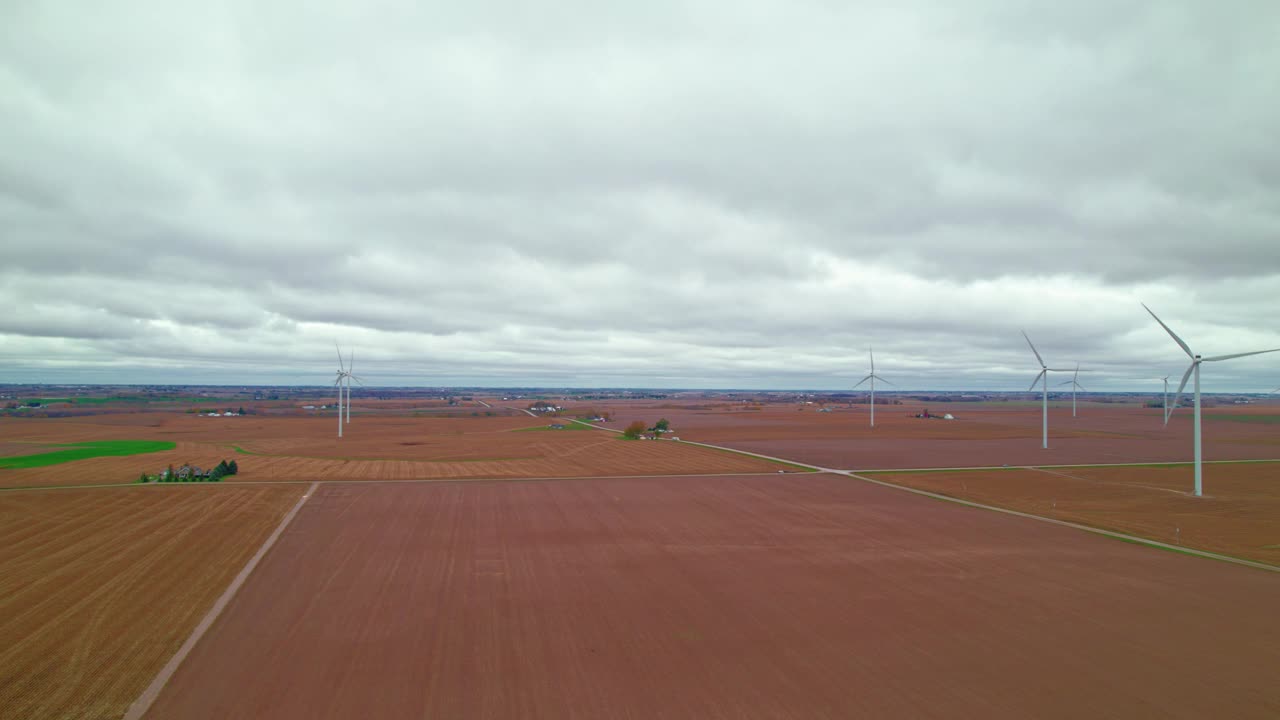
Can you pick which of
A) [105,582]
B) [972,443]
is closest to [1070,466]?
[972,443]

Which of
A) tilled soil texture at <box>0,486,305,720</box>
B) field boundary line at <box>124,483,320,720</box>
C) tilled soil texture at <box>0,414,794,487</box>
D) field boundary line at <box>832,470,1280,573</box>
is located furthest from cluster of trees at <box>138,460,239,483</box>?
field boundary line at <box>832,470,1280,573</box>

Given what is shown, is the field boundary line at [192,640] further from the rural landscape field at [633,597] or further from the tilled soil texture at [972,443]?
the tilled soil texture at [972,443]

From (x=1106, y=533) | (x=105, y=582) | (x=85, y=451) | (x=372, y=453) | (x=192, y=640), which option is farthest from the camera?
(x=372, y=453)

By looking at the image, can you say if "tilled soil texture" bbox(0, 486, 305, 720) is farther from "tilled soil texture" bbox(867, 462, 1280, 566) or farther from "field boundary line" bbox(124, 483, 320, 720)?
"tilled soil texture" bbox(867, 462, 1280, 566)

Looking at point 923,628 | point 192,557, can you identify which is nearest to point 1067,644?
point 923,628

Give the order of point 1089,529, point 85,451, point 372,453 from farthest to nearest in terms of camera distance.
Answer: point 372,453
point 85,451
point 1089,529

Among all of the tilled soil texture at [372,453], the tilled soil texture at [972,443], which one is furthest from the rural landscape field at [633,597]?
the tilled soil texture at [972,443]

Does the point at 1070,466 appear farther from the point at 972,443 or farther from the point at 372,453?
the point at 372,453
